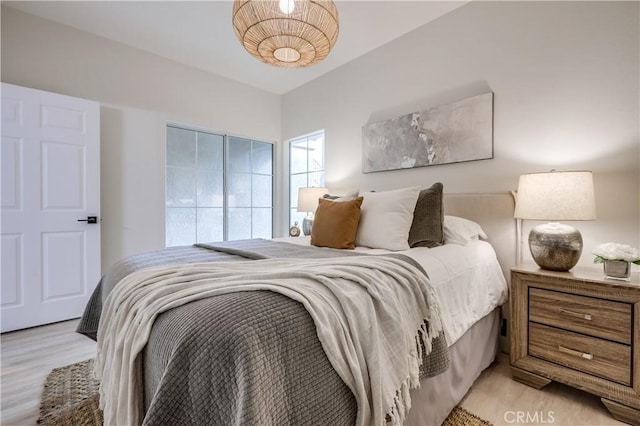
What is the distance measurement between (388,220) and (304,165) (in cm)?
239

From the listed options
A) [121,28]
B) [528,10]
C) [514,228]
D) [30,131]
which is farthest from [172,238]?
[528,10]

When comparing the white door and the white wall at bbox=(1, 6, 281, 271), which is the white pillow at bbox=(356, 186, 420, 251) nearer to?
the white wall at bbox=(1, 6, 281, 271)

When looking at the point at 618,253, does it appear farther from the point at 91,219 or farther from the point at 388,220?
the point at 91,219

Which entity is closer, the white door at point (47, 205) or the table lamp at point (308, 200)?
the white door at point (47, 205)

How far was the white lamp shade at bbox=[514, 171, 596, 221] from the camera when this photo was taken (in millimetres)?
1566

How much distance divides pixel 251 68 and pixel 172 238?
220 centimetres

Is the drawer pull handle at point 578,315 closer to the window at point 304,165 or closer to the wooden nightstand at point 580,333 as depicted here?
the wooden nightstand at point 580,333

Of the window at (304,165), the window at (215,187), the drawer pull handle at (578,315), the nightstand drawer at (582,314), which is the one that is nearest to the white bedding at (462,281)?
the nightstand drawer at (582,314)

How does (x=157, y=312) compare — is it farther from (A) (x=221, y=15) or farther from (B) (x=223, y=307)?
(A) (x=221, y=15)

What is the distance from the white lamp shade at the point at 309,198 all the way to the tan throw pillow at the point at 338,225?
1.17m

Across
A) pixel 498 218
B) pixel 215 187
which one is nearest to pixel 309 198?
pixel 215 187

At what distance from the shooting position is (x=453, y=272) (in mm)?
1511

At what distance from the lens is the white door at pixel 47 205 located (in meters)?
2.41

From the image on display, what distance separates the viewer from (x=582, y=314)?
59.1 inches
